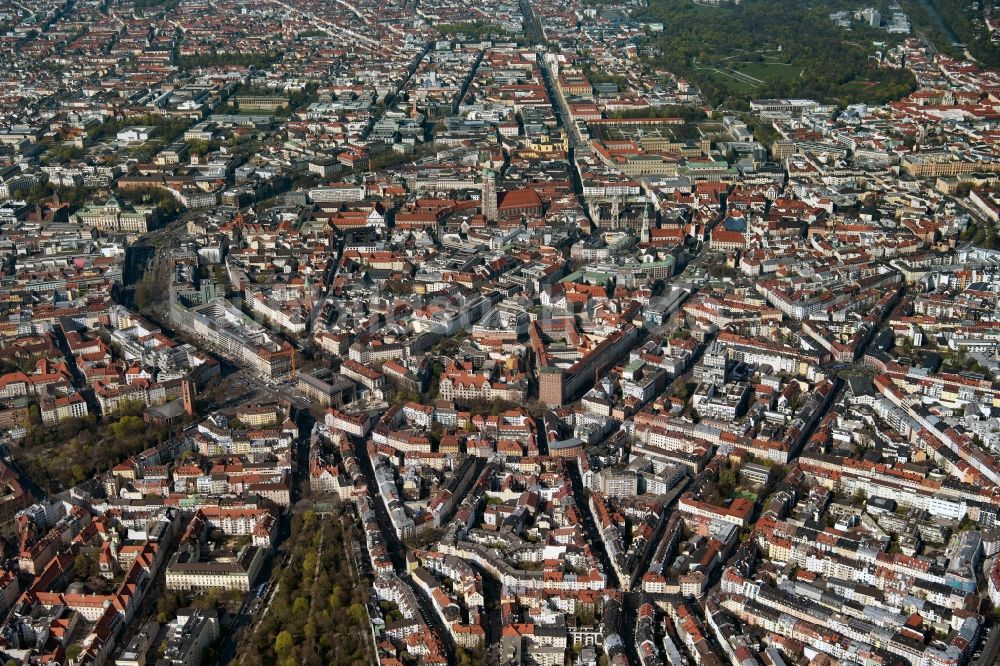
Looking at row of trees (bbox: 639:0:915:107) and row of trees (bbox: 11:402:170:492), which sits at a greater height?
row of trees (bbox: 11:402:170:492)

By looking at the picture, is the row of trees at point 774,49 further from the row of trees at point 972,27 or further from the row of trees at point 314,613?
the row of trees at point 314,613

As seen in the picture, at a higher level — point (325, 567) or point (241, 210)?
point (325, 567)

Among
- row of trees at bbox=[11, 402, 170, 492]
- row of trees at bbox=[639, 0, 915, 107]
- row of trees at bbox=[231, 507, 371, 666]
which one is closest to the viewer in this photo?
row of trees at bbox=[231, 507, 371, 666]

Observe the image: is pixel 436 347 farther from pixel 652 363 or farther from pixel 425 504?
pixel 425 504

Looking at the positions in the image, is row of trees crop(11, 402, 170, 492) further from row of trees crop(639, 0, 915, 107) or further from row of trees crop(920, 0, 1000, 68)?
row of trees crop(920, 0, 1000, 68)

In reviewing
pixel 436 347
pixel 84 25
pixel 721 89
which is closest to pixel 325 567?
pixel 436 347

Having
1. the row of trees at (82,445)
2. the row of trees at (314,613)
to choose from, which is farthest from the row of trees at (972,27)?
the row of trees at (314,613)

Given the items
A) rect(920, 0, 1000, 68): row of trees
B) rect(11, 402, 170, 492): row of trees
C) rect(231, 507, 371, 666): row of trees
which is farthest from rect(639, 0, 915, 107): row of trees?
rect(231, 507, 371, 666): row of trees
